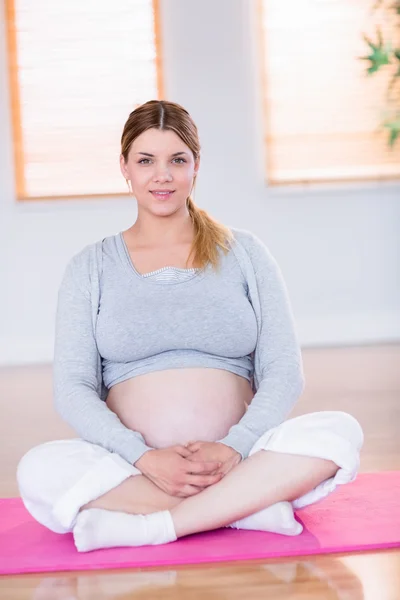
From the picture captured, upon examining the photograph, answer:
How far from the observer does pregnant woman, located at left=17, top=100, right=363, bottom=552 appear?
189 centimetres

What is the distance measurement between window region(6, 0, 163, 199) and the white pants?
388 centimetres

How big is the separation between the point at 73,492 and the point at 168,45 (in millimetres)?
4155

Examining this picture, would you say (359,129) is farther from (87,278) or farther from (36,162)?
(87,278)

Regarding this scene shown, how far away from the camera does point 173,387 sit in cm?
208

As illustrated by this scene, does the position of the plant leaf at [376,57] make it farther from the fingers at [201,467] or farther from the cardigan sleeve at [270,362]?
the fingers at [201,467]

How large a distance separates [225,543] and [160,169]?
0.81 meters

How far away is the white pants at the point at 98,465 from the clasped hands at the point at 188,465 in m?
0.04

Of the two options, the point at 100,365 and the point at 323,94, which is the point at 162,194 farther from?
the point at 323,94

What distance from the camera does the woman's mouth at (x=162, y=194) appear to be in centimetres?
216

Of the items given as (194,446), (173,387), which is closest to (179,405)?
(173,387)

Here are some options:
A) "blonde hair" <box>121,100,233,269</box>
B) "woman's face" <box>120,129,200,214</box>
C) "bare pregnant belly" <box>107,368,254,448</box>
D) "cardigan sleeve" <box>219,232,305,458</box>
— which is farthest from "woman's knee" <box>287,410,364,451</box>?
"woman's face" <box>120,129,200,214</box>

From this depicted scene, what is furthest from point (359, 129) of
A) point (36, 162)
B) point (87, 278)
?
point (87, 278)

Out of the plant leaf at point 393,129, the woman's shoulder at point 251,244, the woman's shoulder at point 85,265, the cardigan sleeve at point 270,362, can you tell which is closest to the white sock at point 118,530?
the cardigan sleeve at point 270,362

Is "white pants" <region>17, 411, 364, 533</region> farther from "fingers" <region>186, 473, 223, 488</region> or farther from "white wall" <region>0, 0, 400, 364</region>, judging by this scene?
"white wall" <region>0, 0, 400, 364</region>
